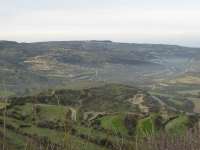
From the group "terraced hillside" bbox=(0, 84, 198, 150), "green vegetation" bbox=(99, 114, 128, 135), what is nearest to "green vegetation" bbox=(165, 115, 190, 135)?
"terraced hillside" bbox=(0, 84, 198, 150)

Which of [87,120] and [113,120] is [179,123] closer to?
[113,120]

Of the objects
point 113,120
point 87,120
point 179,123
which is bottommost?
point 113,120

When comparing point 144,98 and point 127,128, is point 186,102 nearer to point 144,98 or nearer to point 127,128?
point 144,98

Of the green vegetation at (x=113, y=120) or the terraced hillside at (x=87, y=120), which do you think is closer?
the terraced hillside at (x=87, y=120)

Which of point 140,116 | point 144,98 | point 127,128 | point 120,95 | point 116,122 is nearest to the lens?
point 127,128

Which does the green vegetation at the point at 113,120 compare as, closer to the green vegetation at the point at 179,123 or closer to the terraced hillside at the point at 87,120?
the terraced hillside at the point at 87,120

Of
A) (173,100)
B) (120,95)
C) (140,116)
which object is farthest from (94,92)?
(140,116)

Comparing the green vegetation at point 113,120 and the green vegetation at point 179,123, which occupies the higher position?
the green vegetation at point 179,123

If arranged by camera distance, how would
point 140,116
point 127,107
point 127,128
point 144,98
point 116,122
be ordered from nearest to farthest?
point 127,128 → point 116,122 → point 140,116 → point 127,107 → point 144,98

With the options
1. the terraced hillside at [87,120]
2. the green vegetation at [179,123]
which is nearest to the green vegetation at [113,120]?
the terraced hillside at [87,120]

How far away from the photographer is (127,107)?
120562 mm

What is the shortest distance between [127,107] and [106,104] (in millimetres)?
6419

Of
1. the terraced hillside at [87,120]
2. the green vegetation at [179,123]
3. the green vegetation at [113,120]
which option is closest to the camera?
the terraced hillside at [87,120]

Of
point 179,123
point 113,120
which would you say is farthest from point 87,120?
point 179,123
